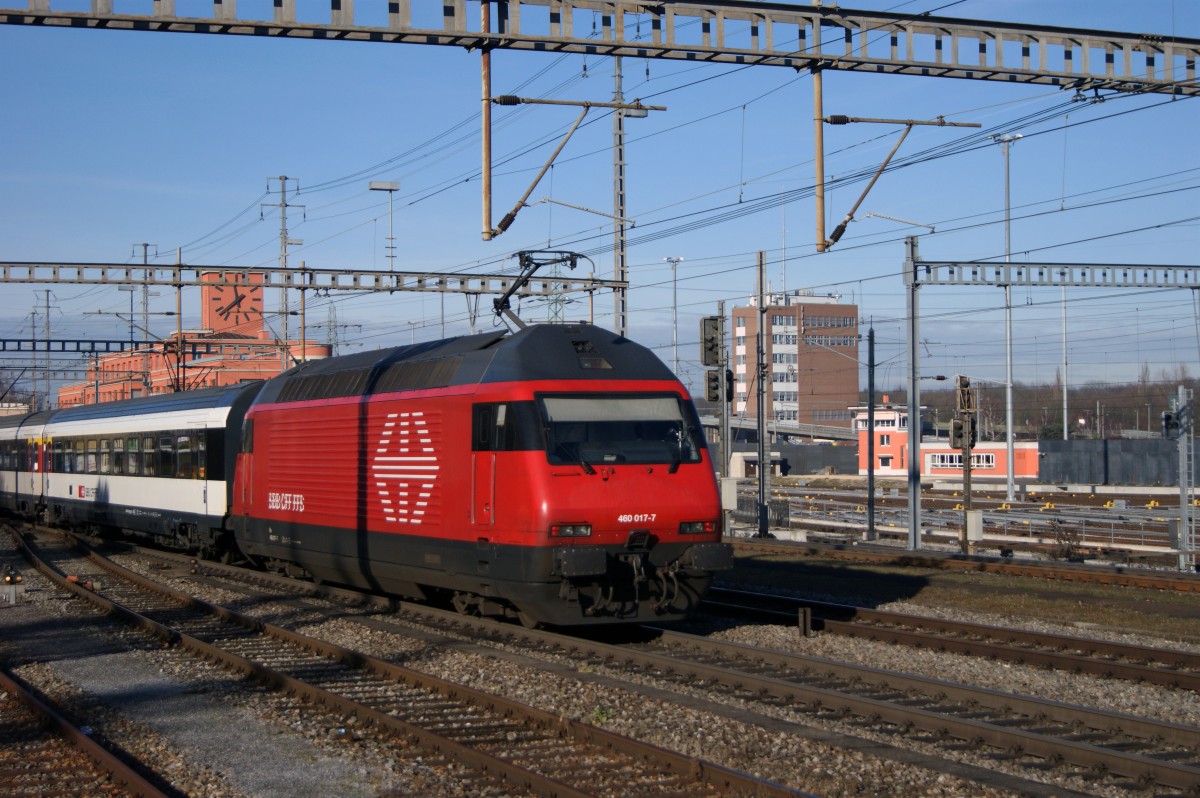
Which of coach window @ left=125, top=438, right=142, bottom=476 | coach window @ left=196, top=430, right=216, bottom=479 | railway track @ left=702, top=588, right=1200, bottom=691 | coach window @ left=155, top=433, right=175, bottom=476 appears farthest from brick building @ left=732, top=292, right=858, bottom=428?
railway track @ left=702, top=588, right=1200, bottom=691

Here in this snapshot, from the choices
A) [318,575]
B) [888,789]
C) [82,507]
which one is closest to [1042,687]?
[888,789]

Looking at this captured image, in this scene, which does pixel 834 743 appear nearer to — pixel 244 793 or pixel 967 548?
pixel 244 793

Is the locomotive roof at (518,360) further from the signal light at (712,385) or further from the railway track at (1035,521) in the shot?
the railway track at (1035,521)

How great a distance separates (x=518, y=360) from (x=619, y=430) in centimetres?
145

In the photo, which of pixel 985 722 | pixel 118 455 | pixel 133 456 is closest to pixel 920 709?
pixel 985 722

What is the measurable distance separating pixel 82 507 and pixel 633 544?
79.4 ft

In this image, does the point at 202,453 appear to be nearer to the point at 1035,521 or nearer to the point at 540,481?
the point at 540,481

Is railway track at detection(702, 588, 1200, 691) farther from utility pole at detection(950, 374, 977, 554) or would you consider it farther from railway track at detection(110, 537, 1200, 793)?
utility pole at detection(950, 374, 977, 554)

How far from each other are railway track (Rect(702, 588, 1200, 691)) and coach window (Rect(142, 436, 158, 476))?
50.9ft

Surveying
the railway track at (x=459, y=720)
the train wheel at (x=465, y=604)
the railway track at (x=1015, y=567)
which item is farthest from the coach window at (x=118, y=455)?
the train wheel at (x=465, y=604)

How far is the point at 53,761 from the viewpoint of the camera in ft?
30.7

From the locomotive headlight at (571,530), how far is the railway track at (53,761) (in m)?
5.10

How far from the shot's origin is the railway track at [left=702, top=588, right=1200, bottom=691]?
12523 mm

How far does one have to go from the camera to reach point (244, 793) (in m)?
8.32
